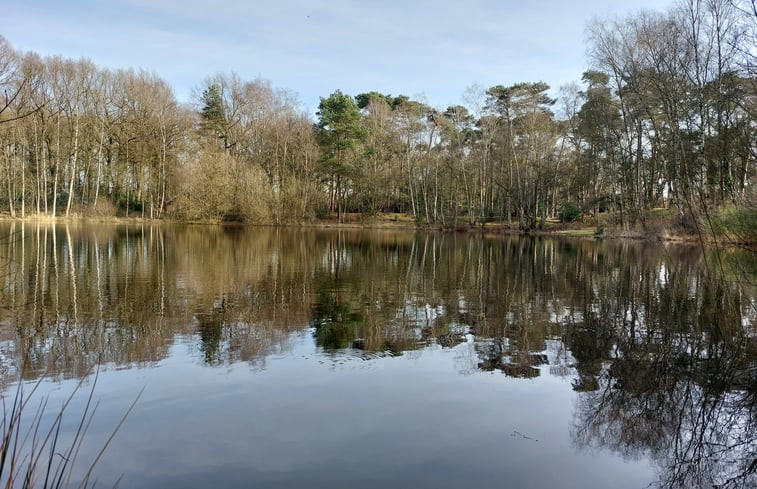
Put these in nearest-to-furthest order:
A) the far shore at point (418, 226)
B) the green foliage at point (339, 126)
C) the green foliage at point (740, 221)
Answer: the green foliage at point (740, 221) → the far shore at point (418, 226) → the green foliage at point (339, 126)

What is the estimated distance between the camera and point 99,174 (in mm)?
46281

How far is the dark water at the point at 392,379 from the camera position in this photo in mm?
4895

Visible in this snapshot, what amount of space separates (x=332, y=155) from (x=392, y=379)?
169 ft

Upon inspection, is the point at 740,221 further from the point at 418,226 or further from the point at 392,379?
the point at 418,226

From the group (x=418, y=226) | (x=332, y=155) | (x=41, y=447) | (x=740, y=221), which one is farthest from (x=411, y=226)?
(x=41, y=447)


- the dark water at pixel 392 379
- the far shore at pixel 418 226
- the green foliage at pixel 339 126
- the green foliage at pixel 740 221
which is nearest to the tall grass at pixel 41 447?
the dark water at pixel 392 379

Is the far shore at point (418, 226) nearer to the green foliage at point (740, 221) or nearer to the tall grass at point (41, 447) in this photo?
the green foliage at point (740, 221)

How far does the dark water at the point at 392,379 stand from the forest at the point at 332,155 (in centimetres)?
2594

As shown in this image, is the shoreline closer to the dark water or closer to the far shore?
the far shore

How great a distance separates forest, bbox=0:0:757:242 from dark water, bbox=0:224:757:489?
25941 mm

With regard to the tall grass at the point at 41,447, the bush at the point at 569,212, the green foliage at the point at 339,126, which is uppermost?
the green foliage at the point at 339,126

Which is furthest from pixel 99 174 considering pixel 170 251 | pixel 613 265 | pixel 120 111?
pixel 613 265

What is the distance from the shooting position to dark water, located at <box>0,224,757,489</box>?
4895mm

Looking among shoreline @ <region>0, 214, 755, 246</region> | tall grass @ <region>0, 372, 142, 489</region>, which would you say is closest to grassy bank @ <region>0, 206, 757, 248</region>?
shoreline @ <region>0, 214, 755, 246</region>
